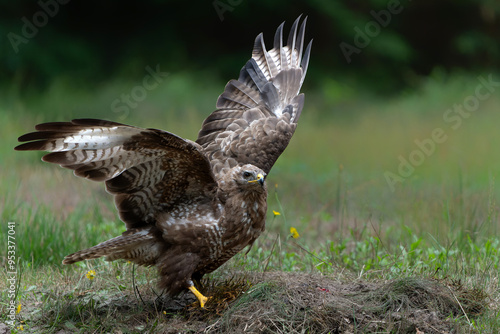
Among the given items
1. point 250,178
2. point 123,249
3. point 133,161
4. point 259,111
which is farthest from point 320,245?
point 133,161

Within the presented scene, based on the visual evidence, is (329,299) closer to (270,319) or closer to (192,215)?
(270,319)

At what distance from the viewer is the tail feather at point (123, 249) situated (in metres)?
4.27

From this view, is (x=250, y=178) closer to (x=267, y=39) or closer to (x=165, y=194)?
(x=165, y=194)

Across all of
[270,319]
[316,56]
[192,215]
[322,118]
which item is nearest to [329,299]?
[270,319]

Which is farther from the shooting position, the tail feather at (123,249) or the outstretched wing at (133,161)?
the tail feather at (123,249)

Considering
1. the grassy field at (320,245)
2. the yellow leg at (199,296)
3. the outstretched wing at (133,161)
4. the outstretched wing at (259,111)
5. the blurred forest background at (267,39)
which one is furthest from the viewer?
the blurred forest background at (267,39)

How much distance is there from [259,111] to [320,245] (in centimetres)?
130

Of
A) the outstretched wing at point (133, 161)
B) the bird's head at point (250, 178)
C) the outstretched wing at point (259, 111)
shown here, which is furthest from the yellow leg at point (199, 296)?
the outstretched wing at point (259, 111)

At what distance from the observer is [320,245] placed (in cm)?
589

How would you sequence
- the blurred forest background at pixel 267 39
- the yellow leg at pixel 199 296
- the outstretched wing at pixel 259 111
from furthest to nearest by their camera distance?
the blurred forest background at pixel 267 39, the outstretched wing at pixel 259 111, the yellow leg at pixel 199 296

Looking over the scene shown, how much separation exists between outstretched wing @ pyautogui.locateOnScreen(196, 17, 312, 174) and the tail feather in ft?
2.59

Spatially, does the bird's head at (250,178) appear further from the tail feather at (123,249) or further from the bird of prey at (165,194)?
the tail feather at (123,249)

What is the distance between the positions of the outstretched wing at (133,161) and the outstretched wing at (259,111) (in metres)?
0.59

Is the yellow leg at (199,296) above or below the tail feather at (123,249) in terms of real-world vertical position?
below
